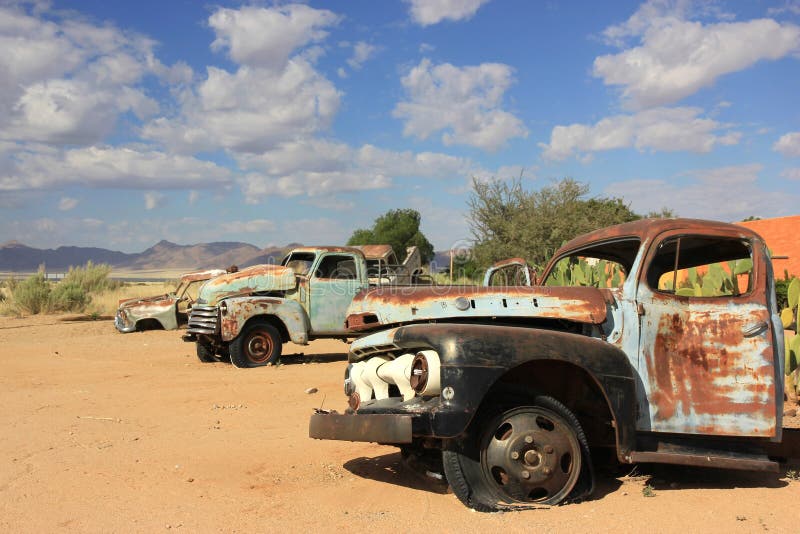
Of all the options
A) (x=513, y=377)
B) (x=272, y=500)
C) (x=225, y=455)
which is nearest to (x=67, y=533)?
(x=272, y=500)

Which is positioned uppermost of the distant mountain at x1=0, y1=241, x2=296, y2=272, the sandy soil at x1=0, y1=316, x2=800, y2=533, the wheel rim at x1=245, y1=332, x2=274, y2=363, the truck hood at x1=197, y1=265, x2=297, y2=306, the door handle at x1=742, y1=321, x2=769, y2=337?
the distant mountain at x1=0, y1=241, x2=296, y2=272

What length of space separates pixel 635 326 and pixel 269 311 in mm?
8277

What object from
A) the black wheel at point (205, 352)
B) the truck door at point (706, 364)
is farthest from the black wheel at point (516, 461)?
the black wheel at point (205, 352)

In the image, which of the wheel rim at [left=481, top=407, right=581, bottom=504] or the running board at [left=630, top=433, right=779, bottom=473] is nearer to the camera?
the wheel rim at [left=481, top=407, right=581, bottom=504]

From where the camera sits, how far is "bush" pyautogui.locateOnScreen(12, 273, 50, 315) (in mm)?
24328

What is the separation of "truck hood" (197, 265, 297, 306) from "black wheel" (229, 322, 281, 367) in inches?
27.8

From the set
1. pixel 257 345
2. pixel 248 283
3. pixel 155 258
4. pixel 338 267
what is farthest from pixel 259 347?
pixel 155 258

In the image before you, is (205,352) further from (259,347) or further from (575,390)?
(575,390)

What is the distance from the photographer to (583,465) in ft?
15.8

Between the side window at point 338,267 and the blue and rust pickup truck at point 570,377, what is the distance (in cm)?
757

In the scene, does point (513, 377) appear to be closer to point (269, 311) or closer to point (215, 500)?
point (215, 500)

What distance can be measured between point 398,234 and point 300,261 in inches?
1630

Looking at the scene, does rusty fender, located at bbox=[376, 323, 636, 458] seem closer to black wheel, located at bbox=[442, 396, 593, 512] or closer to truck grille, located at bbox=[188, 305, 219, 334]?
black wheel, located at bbox=[442, 396, 593, 512]

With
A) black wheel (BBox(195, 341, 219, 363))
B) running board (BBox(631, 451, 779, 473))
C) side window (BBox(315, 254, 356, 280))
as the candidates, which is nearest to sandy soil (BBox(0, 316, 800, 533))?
running board (BBox(631, 451, 779, 473))
